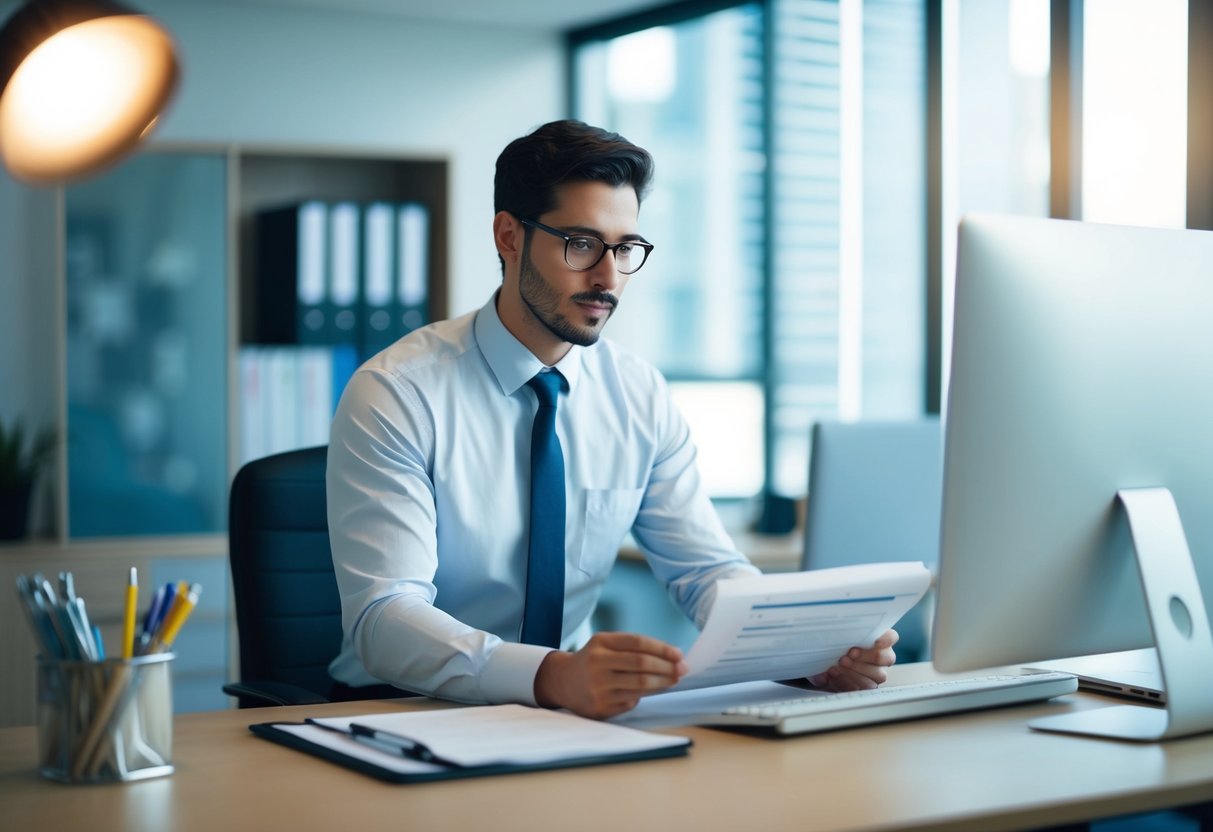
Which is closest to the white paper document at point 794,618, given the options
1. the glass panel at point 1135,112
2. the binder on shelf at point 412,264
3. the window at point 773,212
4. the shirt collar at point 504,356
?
the shirt collar at point 504,356

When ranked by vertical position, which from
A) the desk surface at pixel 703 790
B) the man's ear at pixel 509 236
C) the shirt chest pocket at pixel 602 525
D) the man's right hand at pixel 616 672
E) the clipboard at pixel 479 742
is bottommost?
the desk surface at pixel 703 790

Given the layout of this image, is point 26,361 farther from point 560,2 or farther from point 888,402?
point 888,402

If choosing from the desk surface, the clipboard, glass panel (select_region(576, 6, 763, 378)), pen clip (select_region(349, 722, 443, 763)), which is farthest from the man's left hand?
glass panel (select_region(576, 6, 763, 378))

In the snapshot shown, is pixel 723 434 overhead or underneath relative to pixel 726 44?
underneath

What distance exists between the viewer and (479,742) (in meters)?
1.20

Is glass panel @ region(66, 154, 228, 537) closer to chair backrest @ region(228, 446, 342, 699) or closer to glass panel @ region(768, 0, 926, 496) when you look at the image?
glass panel @ region(768, 0, 926, 496)

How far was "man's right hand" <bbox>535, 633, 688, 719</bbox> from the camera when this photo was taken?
1310 mm

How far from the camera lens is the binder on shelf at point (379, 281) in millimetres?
3854

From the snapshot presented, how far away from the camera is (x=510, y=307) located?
194 centimetres

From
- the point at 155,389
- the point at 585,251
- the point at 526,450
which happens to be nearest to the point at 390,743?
the point at 526,450

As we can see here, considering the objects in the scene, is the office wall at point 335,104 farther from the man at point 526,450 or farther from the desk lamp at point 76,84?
the desk lamp at point 76,84

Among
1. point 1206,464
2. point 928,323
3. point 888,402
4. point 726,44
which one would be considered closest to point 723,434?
point 888,402

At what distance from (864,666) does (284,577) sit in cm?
87

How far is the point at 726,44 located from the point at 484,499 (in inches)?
109
